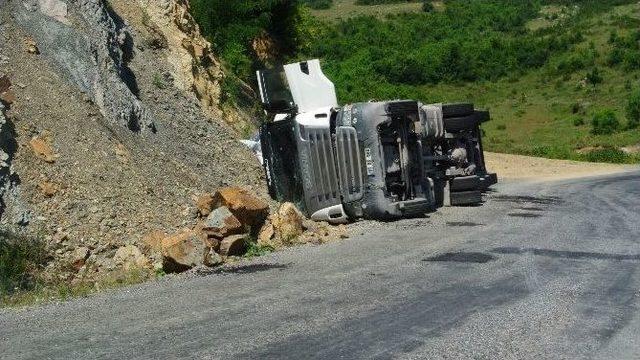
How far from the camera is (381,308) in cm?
709

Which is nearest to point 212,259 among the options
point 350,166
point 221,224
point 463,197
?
point 221,224

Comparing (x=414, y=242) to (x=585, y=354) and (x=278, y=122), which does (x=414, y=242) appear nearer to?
(x=278, y=122)

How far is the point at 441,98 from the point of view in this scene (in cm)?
6056

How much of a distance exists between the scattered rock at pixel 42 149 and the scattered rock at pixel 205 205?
7.29 ft

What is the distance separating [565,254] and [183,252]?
16.5ft

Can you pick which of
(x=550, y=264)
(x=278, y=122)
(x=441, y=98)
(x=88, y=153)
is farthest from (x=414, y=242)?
(x=441, y=98)

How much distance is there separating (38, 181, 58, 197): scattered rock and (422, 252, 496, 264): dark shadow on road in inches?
200

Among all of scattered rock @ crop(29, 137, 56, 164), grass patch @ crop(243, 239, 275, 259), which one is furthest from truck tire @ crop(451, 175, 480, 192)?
scattered rock @ crop(29, 137, 56, 164)

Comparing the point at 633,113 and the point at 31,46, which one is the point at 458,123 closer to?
the point at 31,46

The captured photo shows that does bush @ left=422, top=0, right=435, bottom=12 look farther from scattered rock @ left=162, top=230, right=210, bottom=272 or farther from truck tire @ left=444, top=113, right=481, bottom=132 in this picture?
scattered rock @ left=162, top=230, right=210, bottom=272

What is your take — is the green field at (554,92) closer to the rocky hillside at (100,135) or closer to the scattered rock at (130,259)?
the rocky hillside at (100,135)

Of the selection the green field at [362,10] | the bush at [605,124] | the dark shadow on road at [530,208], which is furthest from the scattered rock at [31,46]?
the green field at [362,10]

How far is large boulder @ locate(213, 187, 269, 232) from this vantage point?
11.1 m

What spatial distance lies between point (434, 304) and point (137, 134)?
24.1 feet
